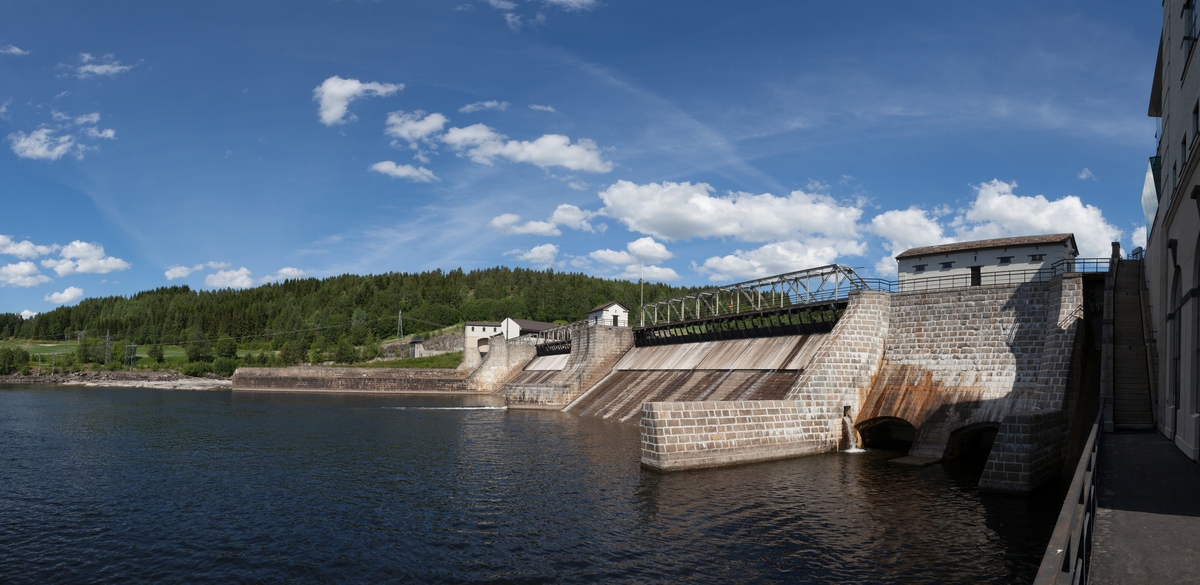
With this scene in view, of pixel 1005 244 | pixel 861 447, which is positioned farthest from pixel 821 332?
pixel 1005 244

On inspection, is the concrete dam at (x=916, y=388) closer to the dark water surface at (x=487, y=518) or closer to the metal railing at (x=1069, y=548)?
the dark water surface at (x=487, y=518)

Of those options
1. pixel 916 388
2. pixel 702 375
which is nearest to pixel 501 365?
pixel 702 375

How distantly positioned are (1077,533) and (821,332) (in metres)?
35.9

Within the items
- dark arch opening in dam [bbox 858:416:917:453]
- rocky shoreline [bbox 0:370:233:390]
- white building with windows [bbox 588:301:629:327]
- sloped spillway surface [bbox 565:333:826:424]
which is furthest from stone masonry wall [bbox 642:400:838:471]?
rocky shoreline [bbox 0:370:233:390]

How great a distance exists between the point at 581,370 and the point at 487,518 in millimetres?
42300

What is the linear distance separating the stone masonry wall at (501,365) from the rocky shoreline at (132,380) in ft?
144

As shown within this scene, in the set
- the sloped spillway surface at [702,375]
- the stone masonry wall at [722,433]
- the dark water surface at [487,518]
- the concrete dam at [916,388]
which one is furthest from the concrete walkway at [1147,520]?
the sloped spillway surface at [702,375]

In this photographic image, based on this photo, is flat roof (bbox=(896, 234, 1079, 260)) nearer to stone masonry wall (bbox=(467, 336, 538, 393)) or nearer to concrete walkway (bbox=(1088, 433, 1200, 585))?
concrete walkway (bbox=(1088, 433, 1200, 585))

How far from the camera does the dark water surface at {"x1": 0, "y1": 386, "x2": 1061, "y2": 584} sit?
15602 mm

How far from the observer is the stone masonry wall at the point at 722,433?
26922 mm

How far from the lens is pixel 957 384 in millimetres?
31203

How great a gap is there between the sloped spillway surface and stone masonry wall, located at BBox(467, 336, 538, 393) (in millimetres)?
29922

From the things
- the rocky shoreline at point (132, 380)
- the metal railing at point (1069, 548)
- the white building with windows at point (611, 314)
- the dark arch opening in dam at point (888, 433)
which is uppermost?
the white building with windows at point (611, 314)

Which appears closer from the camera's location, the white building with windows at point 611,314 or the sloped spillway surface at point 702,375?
the sloped spillway surface at point 702,375
